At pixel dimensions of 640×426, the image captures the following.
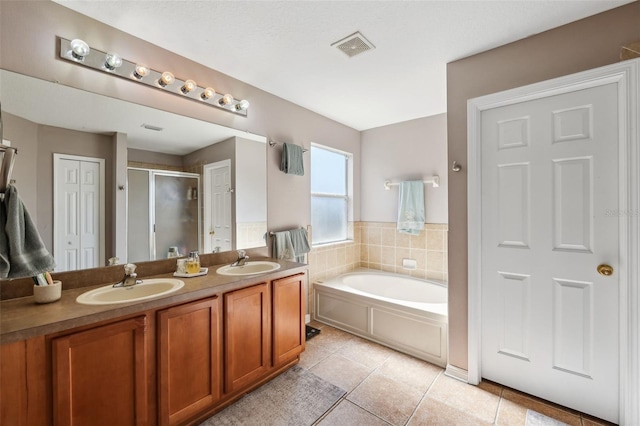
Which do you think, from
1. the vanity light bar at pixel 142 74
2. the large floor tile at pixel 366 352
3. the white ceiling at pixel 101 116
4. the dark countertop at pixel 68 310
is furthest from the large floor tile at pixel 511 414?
the vanity light bar at pixel 142 74

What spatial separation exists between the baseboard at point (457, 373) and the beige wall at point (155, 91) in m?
1.90

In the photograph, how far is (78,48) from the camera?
1483 mm

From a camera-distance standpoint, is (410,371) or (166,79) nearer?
(166,79)

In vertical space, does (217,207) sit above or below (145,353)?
above

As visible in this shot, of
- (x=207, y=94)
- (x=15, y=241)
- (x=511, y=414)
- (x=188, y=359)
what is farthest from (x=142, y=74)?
(x=511, y=414)

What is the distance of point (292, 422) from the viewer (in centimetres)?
164

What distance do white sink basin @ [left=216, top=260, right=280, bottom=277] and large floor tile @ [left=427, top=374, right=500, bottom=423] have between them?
153 cm

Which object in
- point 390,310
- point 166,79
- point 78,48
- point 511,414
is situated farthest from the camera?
point 390,310

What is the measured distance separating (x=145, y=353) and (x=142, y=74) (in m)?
1.70

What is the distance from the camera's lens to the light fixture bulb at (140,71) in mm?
1705

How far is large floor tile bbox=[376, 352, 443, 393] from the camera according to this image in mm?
2027

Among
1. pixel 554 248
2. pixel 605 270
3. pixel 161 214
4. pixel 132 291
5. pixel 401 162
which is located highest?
pixel 401 162

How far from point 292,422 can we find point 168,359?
0.86 m

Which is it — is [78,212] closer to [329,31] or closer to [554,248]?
[329,31]
